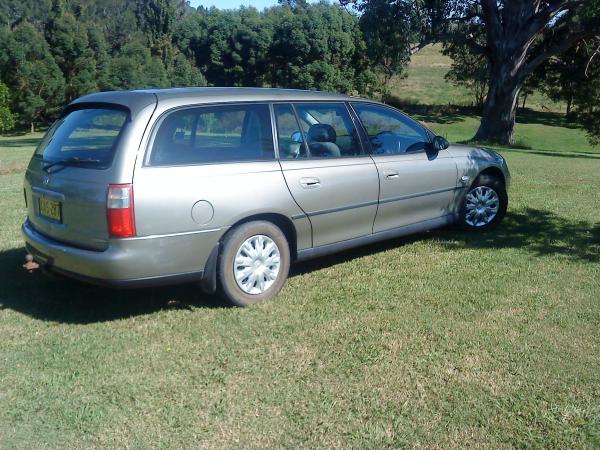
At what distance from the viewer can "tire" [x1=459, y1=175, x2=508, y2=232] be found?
282 inches

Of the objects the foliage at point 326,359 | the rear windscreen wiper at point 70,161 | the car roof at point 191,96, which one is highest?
the car roof at point 191,96

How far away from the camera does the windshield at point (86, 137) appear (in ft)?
15.4

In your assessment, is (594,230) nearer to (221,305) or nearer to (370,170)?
(370,170)

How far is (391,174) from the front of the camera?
6.11 meters

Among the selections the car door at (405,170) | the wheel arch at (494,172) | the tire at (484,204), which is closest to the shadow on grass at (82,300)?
the car door at (405,170)

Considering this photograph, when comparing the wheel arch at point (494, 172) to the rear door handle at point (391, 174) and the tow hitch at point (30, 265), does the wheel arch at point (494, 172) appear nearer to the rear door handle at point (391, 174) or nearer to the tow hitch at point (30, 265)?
the rear door handle at point (391, 174)

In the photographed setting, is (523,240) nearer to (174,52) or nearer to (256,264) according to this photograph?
(256,264)

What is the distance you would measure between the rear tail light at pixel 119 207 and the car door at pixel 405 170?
8.30 ft

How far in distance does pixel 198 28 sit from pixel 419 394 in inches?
2441

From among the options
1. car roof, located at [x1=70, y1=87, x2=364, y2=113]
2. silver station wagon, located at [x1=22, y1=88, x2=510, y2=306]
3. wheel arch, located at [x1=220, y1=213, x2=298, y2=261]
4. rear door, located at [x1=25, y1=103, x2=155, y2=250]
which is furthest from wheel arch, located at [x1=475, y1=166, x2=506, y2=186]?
rear door, located at [x1=25, y1=103, x2=155, y2=250]

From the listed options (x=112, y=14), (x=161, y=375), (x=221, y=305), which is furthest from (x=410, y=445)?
(x=112, y=14)

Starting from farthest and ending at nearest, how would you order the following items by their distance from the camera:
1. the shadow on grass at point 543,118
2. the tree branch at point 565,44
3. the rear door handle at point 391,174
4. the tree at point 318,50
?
the tree at point 318,50 → the shadow on grass at point 543,118 → the tree branch at point 565,44 → the rear door handle at point 391,174

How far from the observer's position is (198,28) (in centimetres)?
6144

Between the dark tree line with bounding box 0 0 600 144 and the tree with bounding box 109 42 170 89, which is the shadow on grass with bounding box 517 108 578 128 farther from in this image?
the tree with bounding box 109 42 170 89
